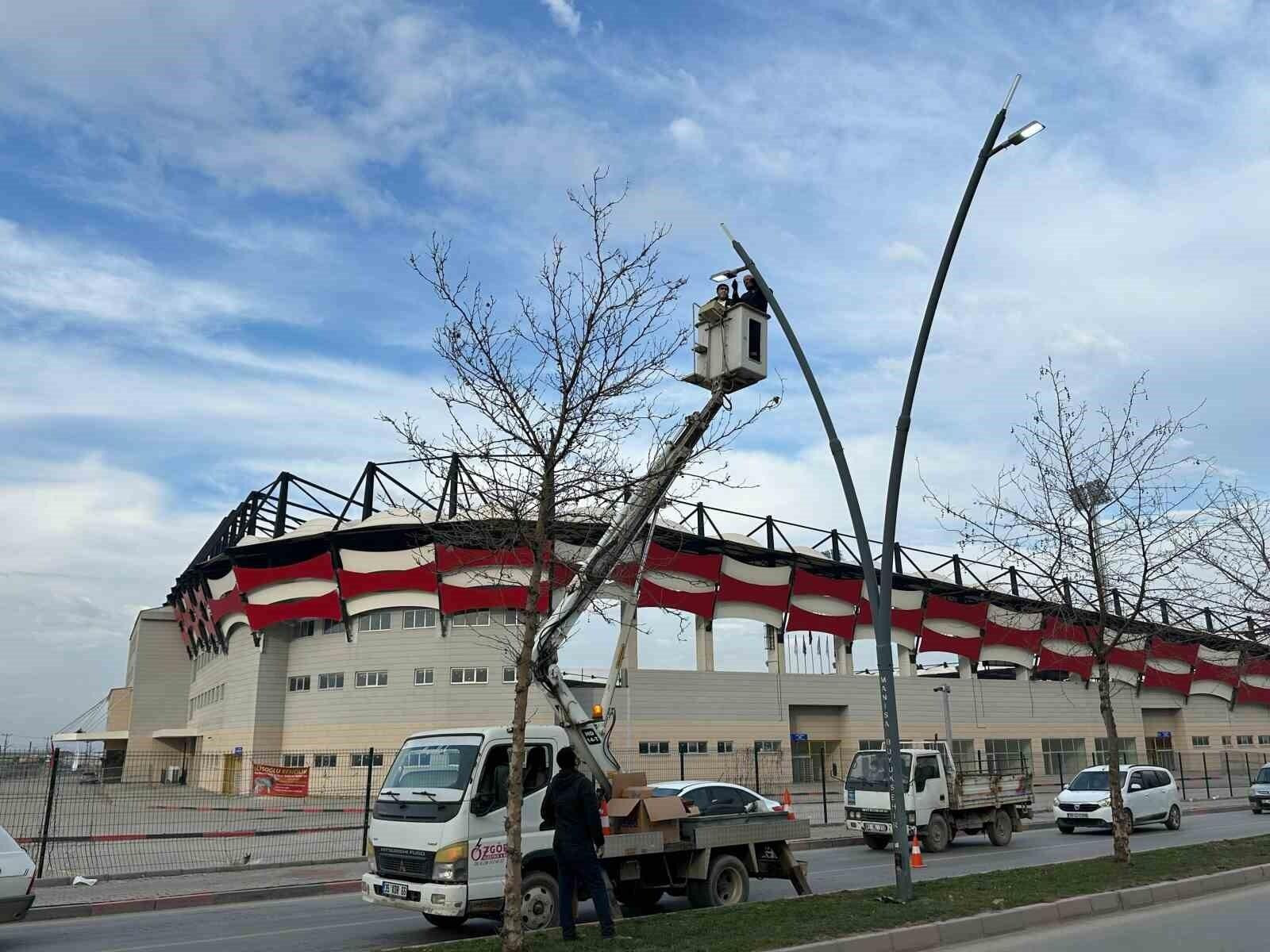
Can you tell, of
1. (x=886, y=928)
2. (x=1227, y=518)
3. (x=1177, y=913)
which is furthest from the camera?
(x=1227, y=518)

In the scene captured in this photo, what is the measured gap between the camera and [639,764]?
40.3 m

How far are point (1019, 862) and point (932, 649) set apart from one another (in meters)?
37.8

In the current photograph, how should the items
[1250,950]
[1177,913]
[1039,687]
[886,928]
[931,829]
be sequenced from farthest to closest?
[1039,687], [931,829], [1177,913], [886,928], [1250,950]

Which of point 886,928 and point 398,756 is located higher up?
point 398,756

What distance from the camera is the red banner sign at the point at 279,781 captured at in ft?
88.7

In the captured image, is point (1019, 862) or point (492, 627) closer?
point (1019, 862)

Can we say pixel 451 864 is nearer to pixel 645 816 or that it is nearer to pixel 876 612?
pixel 645 816

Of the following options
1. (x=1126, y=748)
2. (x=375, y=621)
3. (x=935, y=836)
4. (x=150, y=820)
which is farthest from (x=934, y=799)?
(x=1126, y=748)

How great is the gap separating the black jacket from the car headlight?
119cm

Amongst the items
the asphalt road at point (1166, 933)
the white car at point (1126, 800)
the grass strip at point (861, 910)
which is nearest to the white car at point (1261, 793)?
the white car at point (1126, 800)

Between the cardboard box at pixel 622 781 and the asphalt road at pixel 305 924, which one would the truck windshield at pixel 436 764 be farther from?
the cardboard box at pixel 622 781

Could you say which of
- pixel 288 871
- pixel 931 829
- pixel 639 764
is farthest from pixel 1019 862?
pixel 639 764

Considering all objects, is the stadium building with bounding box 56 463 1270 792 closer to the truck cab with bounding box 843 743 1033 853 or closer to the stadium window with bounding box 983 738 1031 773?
the stadium window with bounding box 983 738 1031 773

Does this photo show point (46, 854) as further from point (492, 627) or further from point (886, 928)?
point (492, 627)
